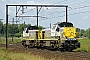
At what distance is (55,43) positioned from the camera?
35938 mm

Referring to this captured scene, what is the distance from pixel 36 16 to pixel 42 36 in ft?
28.2

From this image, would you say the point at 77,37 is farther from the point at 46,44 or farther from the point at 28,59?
the point at 28,59

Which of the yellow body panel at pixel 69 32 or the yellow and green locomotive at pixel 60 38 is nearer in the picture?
the yellow and green locomotive at pixel 60 38

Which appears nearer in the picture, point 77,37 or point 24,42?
point 77,37

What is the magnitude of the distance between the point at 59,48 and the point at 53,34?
277cm

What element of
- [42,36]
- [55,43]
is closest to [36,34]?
[42,36]

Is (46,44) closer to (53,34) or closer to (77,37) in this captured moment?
(53,34)

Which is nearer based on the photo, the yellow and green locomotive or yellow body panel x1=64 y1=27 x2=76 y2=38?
the yellow and green locomotive

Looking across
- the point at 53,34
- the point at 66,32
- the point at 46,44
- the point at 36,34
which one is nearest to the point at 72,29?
the point at 66,32

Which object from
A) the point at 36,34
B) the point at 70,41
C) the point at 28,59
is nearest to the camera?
the point at 28,59

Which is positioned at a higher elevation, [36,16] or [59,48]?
[36,16]

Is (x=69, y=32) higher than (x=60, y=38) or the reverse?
higher

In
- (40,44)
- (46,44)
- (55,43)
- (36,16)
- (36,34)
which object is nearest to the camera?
(55,43)

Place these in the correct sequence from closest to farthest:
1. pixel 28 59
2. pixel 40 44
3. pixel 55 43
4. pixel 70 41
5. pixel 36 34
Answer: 1. pixel 28 59
2. pixel 70 41
3. pixel 55 43
4. pixel 40 44
5. pixel 36 34
